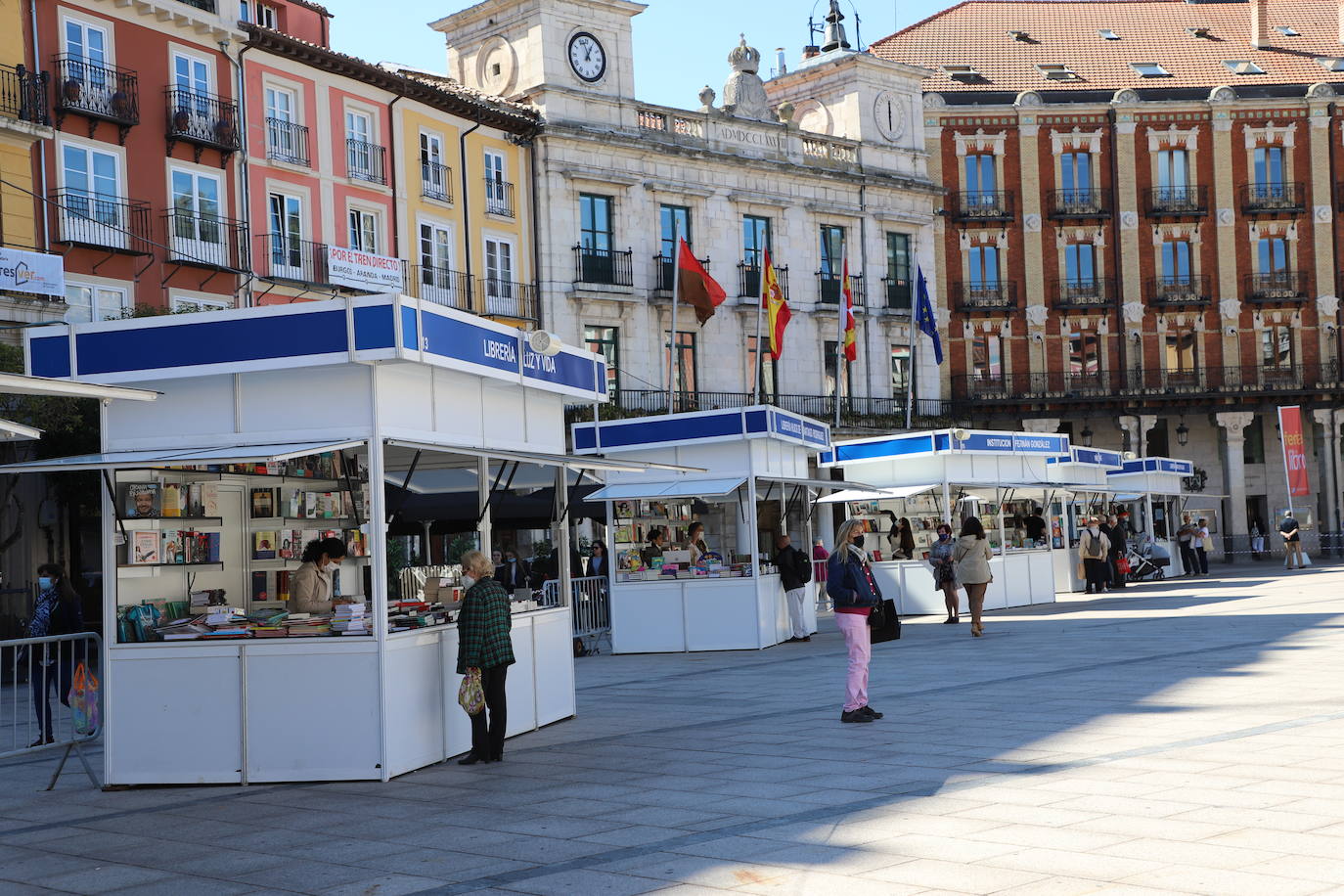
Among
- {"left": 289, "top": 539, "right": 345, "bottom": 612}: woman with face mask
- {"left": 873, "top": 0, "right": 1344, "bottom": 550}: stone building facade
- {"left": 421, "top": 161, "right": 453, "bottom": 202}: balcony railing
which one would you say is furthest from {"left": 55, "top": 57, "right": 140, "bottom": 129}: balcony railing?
{"left": 873, "top": 0, "right": 1344, "bottom": 550}: stone building facade

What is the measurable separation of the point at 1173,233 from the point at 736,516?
38.2 meters

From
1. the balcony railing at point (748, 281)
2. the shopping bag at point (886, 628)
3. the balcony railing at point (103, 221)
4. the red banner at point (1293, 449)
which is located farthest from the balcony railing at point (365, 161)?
the red banner at point (1293, 449)

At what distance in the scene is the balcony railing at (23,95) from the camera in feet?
92.6

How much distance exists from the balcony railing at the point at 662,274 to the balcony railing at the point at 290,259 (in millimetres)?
11248

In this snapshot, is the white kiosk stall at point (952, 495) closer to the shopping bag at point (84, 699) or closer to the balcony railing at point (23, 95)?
the balcony railing at point (23, 95)

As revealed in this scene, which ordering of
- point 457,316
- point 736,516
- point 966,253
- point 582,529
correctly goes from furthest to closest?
point 966,253 < point 582,529 < point 736,516 < point 457,316

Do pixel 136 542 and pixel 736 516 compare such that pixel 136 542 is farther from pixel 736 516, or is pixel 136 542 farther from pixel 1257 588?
pixel 1257 588

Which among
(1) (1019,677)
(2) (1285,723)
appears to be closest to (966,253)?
(1) (1019,677)

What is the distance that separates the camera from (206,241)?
32.2 m

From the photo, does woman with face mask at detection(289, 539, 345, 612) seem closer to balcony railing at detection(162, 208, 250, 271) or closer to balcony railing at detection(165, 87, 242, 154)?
balcony railing at detection(162, 208, 250, 271)

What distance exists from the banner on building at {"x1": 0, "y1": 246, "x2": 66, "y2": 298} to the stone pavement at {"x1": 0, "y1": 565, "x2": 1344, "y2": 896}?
1622cm

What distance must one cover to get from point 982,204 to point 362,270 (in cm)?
2790

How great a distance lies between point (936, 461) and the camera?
3008 centimetres

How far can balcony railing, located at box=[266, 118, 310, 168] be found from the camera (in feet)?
112
